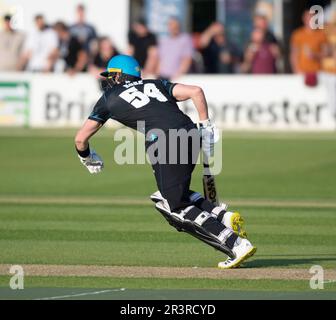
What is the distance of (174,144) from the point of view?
10312 mm

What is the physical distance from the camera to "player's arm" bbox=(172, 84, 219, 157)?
34.3ft

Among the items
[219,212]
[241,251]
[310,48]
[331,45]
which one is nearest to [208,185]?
[219,212]

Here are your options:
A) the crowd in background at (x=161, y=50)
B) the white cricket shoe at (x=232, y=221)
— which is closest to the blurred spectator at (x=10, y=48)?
the crowd in background at (x=161, y=50)

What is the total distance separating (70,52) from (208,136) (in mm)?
16685

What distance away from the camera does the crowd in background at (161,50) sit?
2552cm

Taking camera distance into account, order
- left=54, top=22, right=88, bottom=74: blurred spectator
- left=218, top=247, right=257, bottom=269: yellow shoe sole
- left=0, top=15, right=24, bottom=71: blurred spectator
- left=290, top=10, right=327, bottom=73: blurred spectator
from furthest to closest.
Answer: left=0, top=15, right=24, bottom=71: blurred spectator → left=54, top=22, right=88, bottom=74: blurred spectator → left=290, top=10, right=327, bottom=73: blurred spectator → left=218, top=247, right=257, bottom=269: yellow shoe sole

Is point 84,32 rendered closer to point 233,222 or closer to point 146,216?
point 146,216

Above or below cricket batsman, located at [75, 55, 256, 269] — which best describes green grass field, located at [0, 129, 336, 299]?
below

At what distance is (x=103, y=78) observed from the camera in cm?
1111

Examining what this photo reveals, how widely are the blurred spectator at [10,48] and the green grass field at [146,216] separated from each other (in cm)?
316

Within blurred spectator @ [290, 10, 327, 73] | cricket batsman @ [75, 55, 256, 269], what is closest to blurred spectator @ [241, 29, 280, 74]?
blurred spectator @ [290, 10, 327, 73]

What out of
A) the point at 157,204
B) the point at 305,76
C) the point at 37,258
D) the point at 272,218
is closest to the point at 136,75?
the point at 157,204

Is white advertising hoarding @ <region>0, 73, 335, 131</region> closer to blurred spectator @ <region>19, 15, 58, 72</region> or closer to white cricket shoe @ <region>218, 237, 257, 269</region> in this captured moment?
blurred spectator @ <region>19, 15, 58, 72</region>
